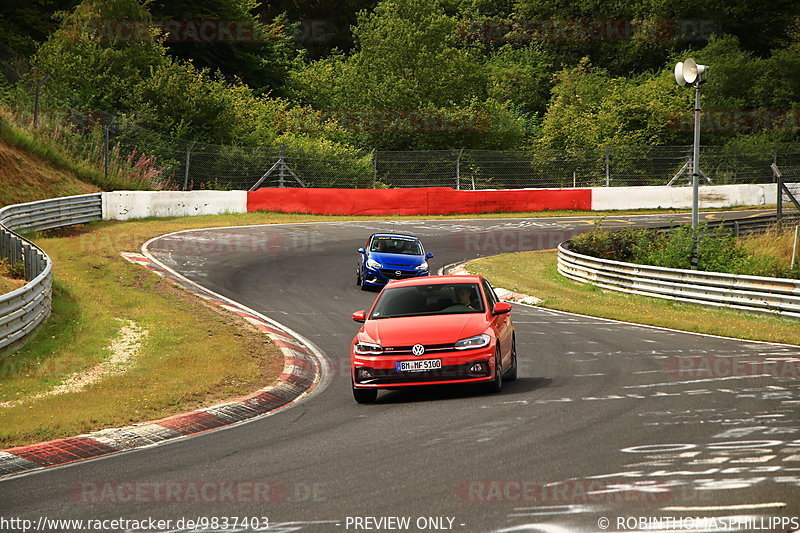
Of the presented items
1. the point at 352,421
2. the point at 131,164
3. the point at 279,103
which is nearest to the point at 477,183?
the point at 131,164

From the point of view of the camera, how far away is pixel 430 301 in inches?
490

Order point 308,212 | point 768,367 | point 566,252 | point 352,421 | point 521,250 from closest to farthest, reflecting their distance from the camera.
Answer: point 352,421 → point 768,367 → point 566,252 → point 521,250 → point 308,212

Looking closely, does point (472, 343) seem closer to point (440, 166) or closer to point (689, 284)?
point (689, 284)

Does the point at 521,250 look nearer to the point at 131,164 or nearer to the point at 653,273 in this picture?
the point at 653,273

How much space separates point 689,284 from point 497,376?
1272 cm

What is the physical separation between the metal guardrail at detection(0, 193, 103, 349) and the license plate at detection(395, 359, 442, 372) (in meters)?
6.68

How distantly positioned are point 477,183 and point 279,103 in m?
19.8

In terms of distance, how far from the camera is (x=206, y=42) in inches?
2398

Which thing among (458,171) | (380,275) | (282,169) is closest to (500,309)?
(380,275)

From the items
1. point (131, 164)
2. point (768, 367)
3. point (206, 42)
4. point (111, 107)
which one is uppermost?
point (206, 42)

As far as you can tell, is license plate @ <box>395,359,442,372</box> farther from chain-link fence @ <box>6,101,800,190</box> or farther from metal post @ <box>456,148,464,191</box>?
metal post @ <box>456,148,464,191</box>

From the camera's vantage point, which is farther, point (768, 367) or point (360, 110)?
point (360, 110)

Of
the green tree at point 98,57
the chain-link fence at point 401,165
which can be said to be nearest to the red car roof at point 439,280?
the chain-link fence at point 401,165

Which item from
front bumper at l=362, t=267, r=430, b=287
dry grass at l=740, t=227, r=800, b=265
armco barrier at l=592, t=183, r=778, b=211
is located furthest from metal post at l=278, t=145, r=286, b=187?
dry grass at l=740, t=227, r=800, b=265
